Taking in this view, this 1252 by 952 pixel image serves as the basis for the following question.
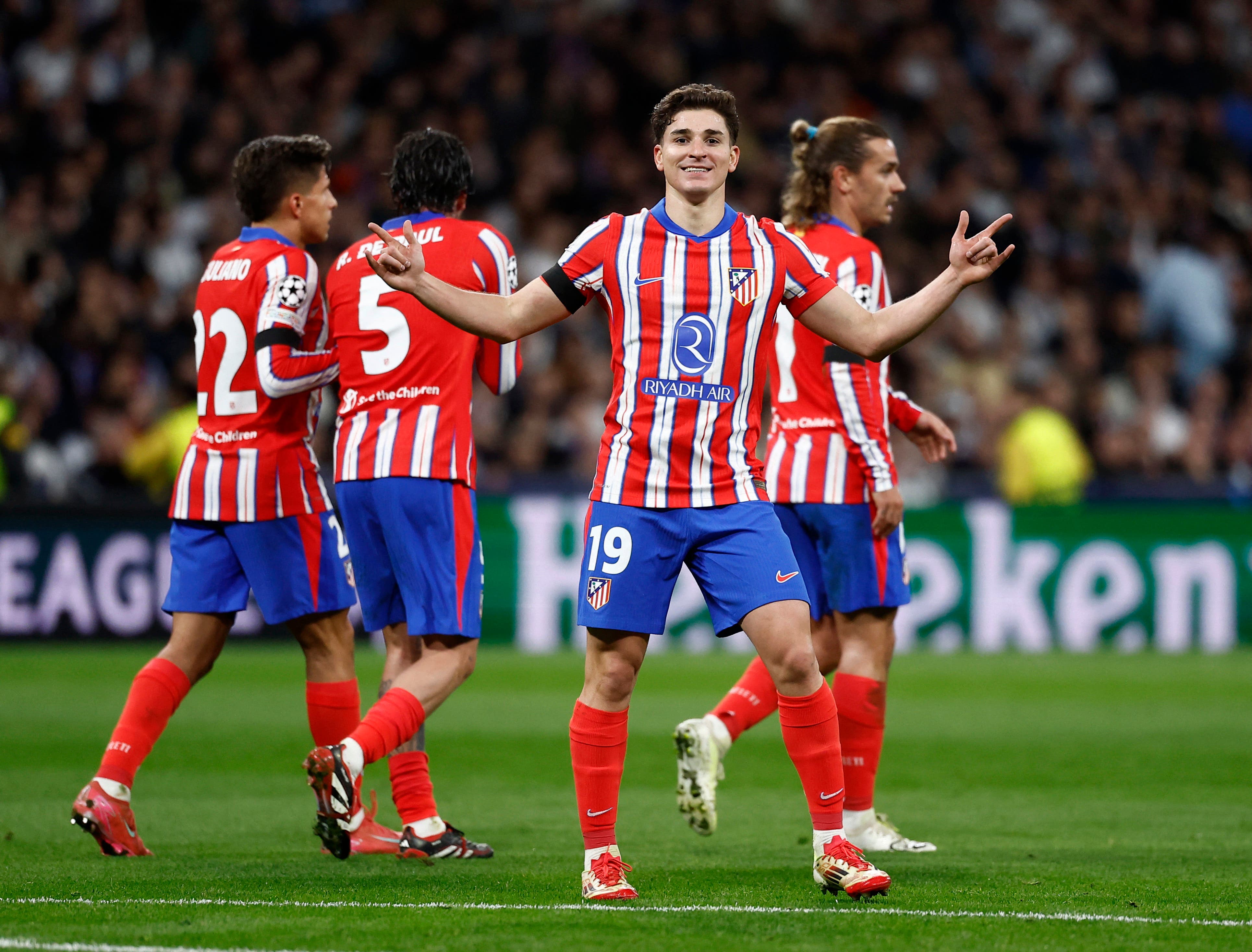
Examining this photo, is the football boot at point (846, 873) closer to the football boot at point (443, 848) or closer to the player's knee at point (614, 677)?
the player's knee at point (614, 677)

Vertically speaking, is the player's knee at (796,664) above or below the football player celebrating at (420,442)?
below

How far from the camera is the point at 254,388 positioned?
5.62m

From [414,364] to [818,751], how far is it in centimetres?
182

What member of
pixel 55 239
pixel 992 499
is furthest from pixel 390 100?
pixel 992 499

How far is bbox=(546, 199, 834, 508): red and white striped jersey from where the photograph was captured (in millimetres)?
4523

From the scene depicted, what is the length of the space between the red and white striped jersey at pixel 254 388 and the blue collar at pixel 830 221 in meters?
1.72

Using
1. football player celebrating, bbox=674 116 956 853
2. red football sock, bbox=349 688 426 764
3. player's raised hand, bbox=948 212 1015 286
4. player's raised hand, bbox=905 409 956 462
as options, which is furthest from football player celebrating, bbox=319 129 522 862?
player's raised hand, bbox=948 212 1015 286

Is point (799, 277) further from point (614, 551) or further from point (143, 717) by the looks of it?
point (143, 717)

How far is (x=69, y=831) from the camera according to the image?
5.85 meters

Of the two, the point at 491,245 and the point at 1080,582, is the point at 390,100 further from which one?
the point at 491,245

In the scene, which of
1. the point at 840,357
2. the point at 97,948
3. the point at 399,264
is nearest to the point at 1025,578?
the point at 840,357

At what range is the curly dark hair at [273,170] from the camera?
573 centimetres

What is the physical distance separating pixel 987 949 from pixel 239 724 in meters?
6.13

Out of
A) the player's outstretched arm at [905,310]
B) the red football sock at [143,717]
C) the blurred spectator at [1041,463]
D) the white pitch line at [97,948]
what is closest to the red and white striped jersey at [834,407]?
the player's outstretched arm at [905,310]
